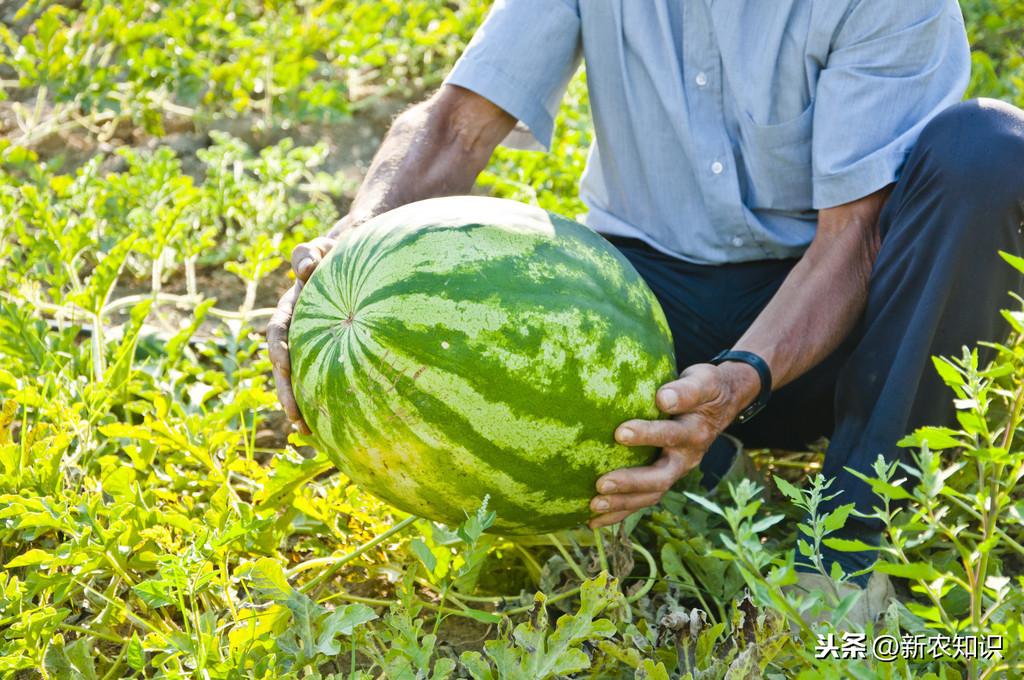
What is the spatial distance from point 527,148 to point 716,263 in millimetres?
652

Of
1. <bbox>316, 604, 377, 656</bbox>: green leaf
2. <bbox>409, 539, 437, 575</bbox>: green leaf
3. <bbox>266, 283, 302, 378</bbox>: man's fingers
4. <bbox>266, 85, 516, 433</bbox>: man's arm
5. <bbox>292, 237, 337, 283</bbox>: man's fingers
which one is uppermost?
<bbox>266, 85, 516, 433</bbox>: man's arm

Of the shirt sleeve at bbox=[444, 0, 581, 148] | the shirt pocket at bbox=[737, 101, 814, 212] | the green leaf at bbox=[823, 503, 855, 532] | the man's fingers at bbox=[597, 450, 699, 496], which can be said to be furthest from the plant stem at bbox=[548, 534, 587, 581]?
the shirt sleeve at bbox=[444, 0, 581, 148]

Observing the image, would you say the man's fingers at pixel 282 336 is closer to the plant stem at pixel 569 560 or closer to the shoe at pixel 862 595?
the plant stem at pixel 569 560

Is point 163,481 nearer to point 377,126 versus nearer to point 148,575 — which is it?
point 148,575

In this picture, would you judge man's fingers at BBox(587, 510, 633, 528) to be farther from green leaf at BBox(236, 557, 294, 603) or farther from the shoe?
green leaf at BBox(236, 557, 294, 603)

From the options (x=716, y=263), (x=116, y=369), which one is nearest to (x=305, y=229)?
(x=116, y=369)

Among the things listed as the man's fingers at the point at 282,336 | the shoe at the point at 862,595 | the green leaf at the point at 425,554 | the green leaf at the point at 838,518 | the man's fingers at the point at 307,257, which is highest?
the man's fingers at the point at 307,257

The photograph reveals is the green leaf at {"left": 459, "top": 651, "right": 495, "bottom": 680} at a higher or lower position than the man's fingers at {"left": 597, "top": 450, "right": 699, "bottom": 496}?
lower

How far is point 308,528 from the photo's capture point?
229 cm

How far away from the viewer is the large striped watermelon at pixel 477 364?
1.73 meters

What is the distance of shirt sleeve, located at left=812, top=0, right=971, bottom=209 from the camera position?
226cm

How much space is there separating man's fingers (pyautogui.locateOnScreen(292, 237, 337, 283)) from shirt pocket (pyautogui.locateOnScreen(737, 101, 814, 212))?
95 cm

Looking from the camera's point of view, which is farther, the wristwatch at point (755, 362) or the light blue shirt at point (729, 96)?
the light blue shirt at point (729, 96)

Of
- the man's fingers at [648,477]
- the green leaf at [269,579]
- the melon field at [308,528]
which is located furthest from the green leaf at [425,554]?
the man's fingers at [648,477]
